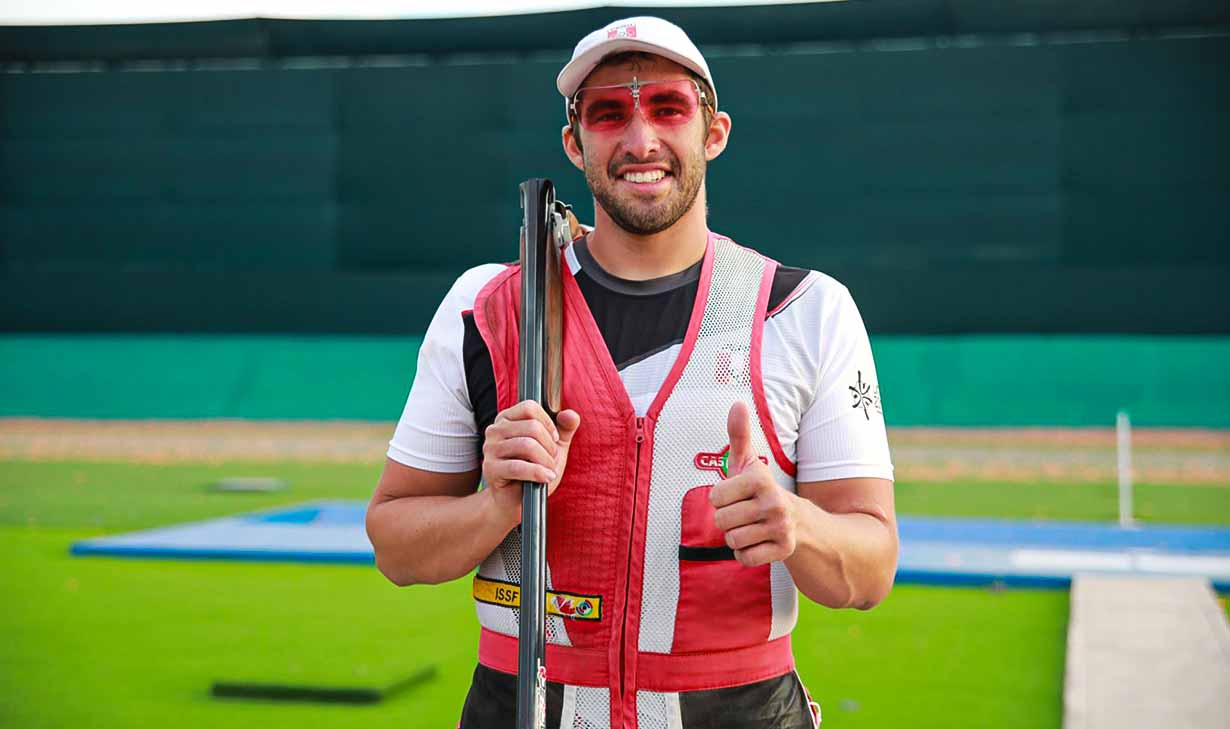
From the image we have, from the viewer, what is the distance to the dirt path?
39.1 ft

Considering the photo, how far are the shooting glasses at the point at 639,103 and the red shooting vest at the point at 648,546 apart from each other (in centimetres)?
25

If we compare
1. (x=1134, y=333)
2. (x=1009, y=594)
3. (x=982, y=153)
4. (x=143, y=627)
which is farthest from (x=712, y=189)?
(x=143, y=627)

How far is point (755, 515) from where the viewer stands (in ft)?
5.06

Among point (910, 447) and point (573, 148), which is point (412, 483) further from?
point (910, 447)

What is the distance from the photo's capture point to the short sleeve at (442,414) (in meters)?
1.82

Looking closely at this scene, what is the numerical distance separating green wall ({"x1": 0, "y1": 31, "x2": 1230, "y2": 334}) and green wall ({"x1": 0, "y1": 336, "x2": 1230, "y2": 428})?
444mm

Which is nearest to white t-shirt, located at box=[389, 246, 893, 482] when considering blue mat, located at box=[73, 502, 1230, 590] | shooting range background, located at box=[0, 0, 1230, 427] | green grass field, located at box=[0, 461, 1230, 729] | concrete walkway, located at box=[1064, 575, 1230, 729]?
concrete walkway, located at box=[1064, 575, 1230, 729]

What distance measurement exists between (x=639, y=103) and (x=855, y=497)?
0.55 meters

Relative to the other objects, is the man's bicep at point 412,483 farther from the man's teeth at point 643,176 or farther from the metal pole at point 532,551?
the man's teeth at point 643,176

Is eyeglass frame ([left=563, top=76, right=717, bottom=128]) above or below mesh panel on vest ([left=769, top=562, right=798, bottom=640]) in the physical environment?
above

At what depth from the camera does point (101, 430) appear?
1580cm

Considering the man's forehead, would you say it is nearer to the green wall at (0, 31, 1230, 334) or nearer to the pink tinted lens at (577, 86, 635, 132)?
the pink tinted lens at (577, 86, 635, 132)

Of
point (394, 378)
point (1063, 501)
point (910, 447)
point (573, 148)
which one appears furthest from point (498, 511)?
point (394, 378)

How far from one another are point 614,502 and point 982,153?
15.2 m
